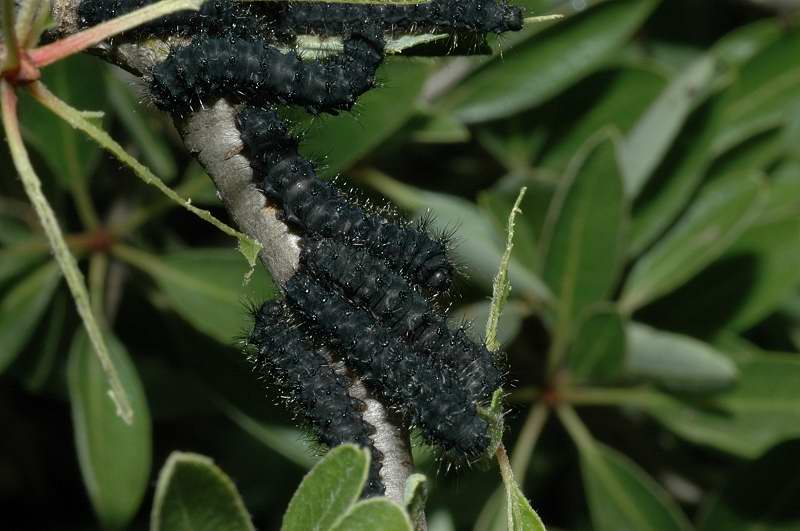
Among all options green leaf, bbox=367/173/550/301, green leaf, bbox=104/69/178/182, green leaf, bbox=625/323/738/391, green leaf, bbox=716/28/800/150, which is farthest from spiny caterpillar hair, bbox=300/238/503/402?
green leaf, bbox=716/28/800/150

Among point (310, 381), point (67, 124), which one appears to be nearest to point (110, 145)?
point (310, 381)

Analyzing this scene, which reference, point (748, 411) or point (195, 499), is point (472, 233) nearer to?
point (748, 411)

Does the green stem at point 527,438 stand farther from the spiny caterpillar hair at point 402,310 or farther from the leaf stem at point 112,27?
the leaf stem at point 112,27

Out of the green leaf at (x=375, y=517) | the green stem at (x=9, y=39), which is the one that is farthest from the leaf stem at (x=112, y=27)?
the green leaf at (x=375, y=517)

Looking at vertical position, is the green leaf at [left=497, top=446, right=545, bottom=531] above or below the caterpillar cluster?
below

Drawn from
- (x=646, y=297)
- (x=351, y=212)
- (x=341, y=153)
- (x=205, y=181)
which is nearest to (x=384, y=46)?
(x=351, y=212)

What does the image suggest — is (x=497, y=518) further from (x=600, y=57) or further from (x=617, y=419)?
(x=600, y=57)

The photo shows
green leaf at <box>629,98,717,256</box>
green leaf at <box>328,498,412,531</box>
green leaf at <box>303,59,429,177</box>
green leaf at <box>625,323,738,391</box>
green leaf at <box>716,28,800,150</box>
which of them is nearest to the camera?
green leaf at <box>328,498,412,531</box>

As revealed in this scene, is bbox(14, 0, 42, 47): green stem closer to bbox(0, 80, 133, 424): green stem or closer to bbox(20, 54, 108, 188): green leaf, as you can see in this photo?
bbox(0, 80, 133, 424): green stem
